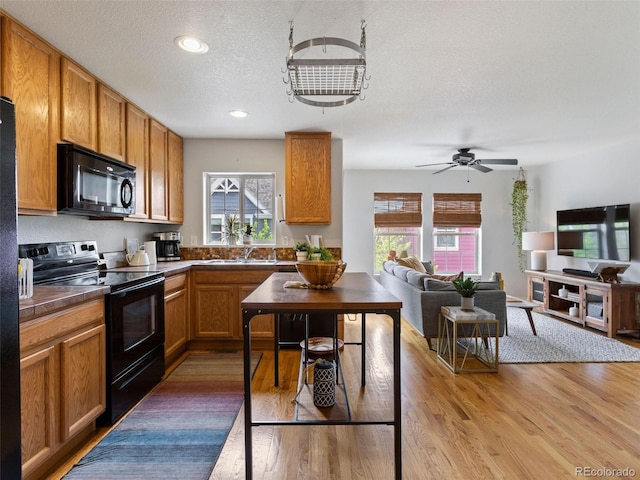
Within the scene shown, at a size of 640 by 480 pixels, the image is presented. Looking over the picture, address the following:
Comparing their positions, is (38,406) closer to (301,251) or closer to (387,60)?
(301,251)

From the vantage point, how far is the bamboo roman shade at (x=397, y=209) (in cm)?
661

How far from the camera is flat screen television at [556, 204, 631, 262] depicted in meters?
4.46

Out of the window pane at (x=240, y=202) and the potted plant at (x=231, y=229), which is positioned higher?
the window pane at (x=240, y=202)

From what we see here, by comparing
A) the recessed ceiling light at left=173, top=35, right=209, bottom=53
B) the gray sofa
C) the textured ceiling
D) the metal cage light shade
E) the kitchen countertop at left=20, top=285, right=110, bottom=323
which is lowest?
the gray sofa

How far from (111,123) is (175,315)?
5.71ft

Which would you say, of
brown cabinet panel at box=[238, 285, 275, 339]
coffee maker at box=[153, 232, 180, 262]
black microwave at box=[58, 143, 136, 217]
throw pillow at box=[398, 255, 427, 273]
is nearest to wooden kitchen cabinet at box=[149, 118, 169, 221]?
coffee maker at box=[153, 232, 180, 262]

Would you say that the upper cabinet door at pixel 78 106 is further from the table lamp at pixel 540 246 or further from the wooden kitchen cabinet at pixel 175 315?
the table lamp at pixel 540 246

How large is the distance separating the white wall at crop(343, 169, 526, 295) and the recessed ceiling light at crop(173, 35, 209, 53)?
4.55 meters

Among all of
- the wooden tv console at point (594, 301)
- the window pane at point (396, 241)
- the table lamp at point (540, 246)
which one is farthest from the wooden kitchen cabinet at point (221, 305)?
the table lamp at point (540, 246)

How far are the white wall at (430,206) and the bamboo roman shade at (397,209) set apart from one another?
0.32 ft

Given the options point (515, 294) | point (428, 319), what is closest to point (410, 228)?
point (515, 294)

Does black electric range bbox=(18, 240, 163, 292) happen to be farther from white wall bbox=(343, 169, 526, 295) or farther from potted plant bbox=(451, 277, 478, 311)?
white wall bbox=(343, 169, 526, 295)

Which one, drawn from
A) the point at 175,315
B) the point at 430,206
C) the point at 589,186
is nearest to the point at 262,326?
the point at 175,315

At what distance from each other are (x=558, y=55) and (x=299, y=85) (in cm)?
173
